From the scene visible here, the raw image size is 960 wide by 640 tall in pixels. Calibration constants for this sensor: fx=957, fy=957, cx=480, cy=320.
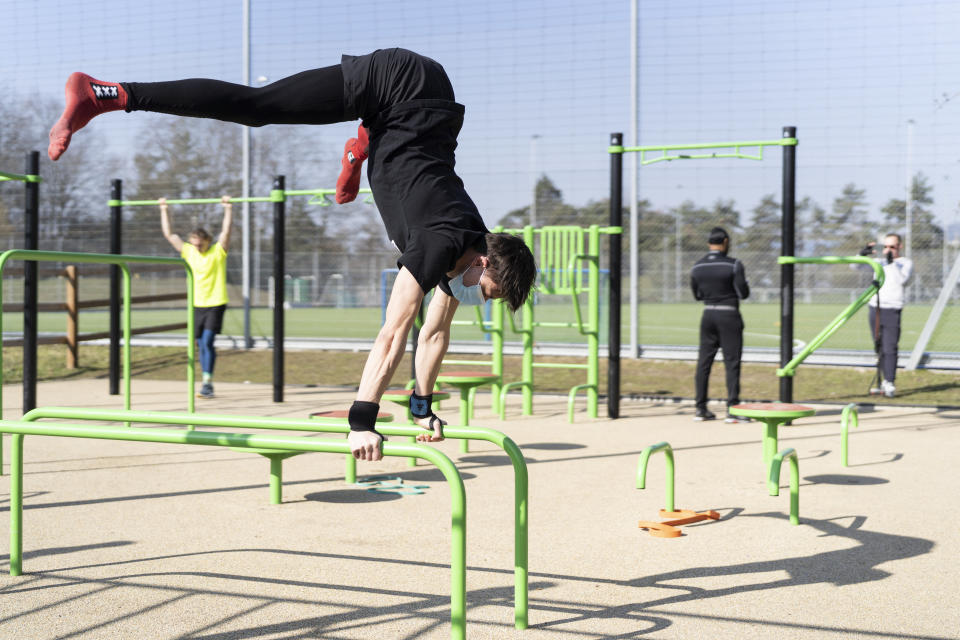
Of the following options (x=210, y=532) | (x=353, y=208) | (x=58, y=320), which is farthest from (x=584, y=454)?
(x=58, y=320)

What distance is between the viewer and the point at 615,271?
327 inches

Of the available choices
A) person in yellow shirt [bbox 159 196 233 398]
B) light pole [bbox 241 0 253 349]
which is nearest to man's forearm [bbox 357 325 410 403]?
person in yellow shirt [bbox 159 196 233 398]

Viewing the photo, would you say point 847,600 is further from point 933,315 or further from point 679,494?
point 933,315

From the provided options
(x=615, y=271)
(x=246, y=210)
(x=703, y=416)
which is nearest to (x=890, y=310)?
(x=703, y=416)

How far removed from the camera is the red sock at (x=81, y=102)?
2992 millimetres

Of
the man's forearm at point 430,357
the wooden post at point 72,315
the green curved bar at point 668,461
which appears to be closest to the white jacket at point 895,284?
the green curved bar at point 668,461

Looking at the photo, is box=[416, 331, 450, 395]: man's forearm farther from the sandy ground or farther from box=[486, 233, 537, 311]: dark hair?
the sandy ground

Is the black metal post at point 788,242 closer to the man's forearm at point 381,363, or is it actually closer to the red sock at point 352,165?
the red sock at point 352,165

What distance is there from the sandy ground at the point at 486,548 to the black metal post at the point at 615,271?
157 centimetres

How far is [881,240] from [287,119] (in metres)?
10.1

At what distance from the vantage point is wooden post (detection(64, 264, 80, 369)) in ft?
38.5

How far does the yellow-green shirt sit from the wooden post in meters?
3.32

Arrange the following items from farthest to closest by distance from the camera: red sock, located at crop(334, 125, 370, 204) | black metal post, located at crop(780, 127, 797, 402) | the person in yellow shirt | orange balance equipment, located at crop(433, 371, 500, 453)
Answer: the person in yellow shirt, black metal post, located at crop(780, 127, 797, 402), orange balance equipment, located at crop(433, 371, 500, 453), red sock, located at crop(334, 125, 370, 204)

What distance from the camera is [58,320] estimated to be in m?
26.0
